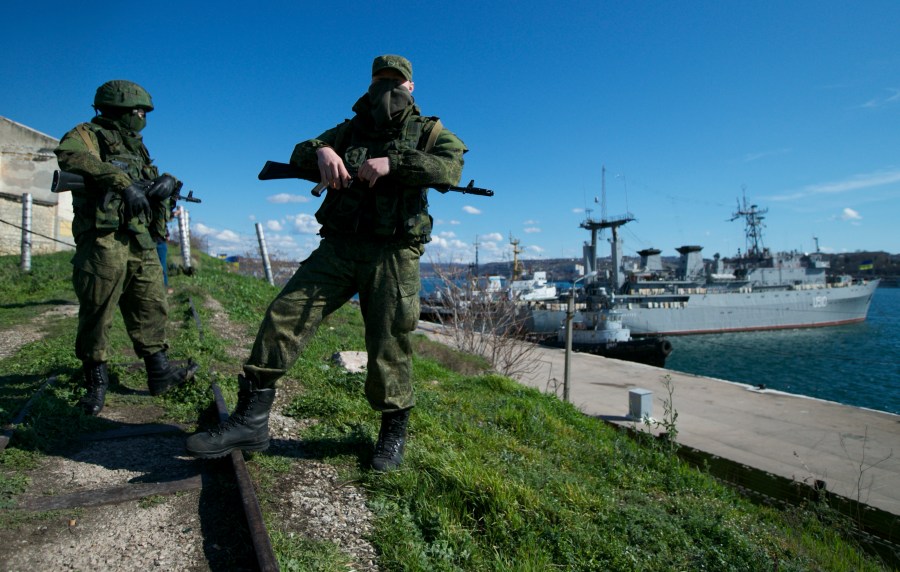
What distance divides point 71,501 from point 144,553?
22.4 inches

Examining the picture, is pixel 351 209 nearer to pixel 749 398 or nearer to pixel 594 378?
pixel 749 398

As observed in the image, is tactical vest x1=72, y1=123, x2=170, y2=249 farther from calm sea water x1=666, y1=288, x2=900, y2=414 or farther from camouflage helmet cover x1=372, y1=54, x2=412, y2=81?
calm sea water x1=666, y1=288, x2=900, y2=414

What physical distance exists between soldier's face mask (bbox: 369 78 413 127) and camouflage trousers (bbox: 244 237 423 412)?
28.2 inches

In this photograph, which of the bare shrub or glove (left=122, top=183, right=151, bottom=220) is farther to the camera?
the bare shrub

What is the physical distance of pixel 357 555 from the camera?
2.16 meters

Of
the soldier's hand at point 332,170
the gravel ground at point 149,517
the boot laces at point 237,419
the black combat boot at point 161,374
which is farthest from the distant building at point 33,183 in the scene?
the soldier's hand at point 332,170

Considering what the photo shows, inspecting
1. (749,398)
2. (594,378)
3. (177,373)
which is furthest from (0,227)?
(749,398)

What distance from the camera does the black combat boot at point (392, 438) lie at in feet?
9.55

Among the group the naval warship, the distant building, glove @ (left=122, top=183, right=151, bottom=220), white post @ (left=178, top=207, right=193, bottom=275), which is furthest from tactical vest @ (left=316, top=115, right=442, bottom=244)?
the naval warship

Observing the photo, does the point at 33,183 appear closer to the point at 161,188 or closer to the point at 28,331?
the point at 28,331

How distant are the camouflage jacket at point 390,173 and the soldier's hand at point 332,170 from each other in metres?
0.11

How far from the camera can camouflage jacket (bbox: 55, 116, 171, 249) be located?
341 centimetres

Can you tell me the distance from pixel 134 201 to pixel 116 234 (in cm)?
27

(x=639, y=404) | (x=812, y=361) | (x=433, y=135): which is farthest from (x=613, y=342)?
(x=433, y=135)
